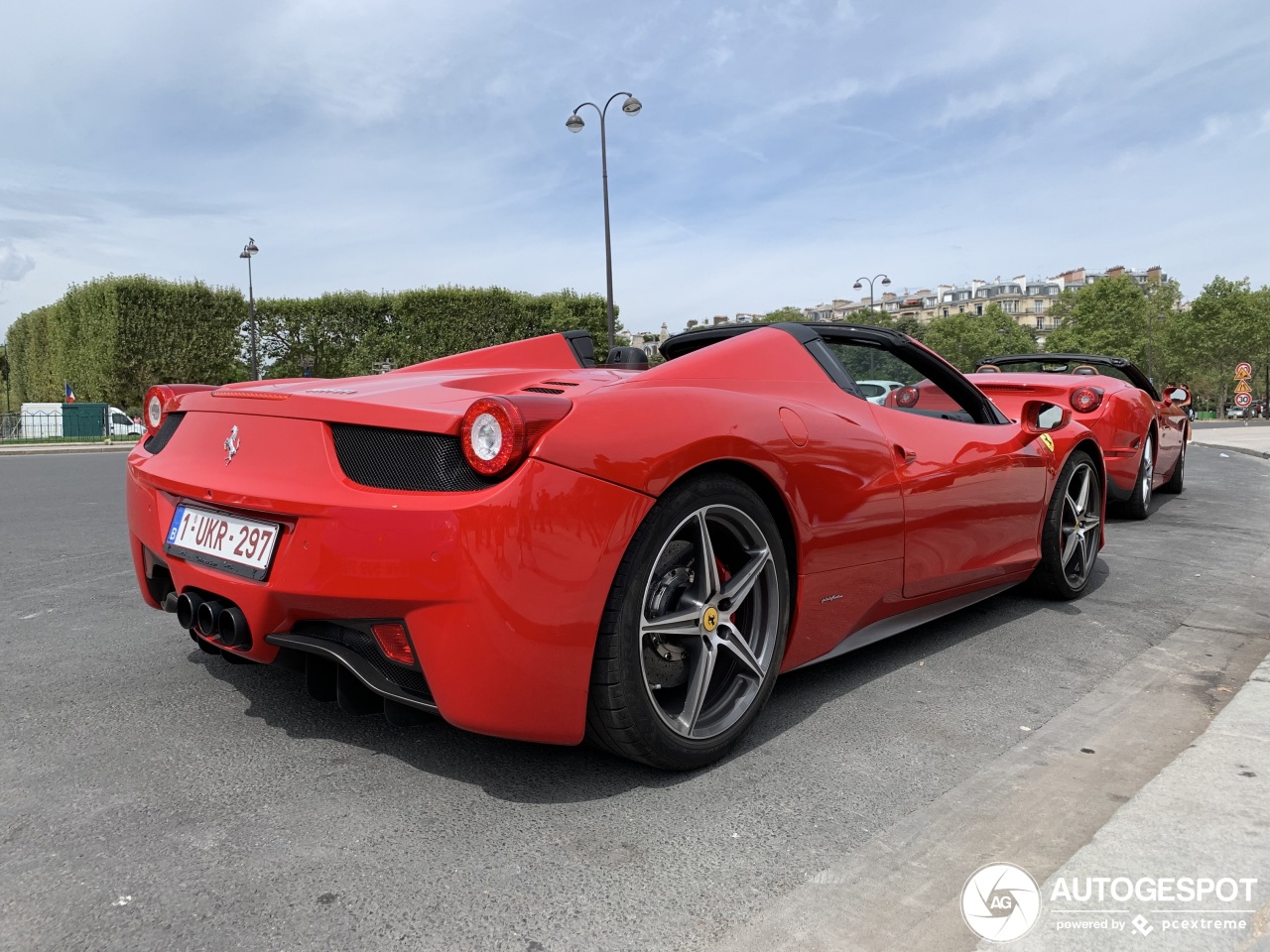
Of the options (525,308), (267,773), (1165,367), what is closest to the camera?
(267,773)

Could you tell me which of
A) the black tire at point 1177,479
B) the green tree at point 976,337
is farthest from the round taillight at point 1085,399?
the green tree at point 976,337

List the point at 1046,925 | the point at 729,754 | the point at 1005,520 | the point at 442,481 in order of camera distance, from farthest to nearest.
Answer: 1. the point at 1005,520
2. the point at 729,754
3. the point at 442,481
4. the point at 1046,925

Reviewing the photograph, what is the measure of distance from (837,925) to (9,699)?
8.71 ft

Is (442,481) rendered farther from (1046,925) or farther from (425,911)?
(1046,925)

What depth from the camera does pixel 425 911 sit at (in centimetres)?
175

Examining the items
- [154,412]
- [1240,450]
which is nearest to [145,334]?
[1240,450]

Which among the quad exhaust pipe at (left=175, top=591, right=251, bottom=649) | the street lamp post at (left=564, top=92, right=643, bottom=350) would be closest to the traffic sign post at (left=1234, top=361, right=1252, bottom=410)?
the street lamp post at (left=564, top=92, right=643, bottom=350)

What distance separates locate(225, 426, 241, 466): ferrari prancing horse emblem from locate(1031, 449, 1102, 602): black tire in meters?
3.37

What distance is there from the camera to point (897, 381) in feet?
11.4

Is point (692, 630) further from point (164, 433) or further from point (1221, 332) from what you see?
point (1221, 332)

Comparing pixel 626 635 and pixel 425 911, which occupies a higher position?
pixel 626 635

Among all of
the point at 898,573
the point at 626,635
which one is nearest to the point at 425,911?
the point at 626,635

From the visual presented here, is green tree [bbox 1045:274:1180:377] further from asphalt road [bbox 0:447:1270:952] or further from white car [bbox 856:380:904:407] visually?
asphalt road [bbox 0:447:1270:952]

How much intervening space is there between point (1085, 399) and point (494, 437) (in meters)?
5.75
